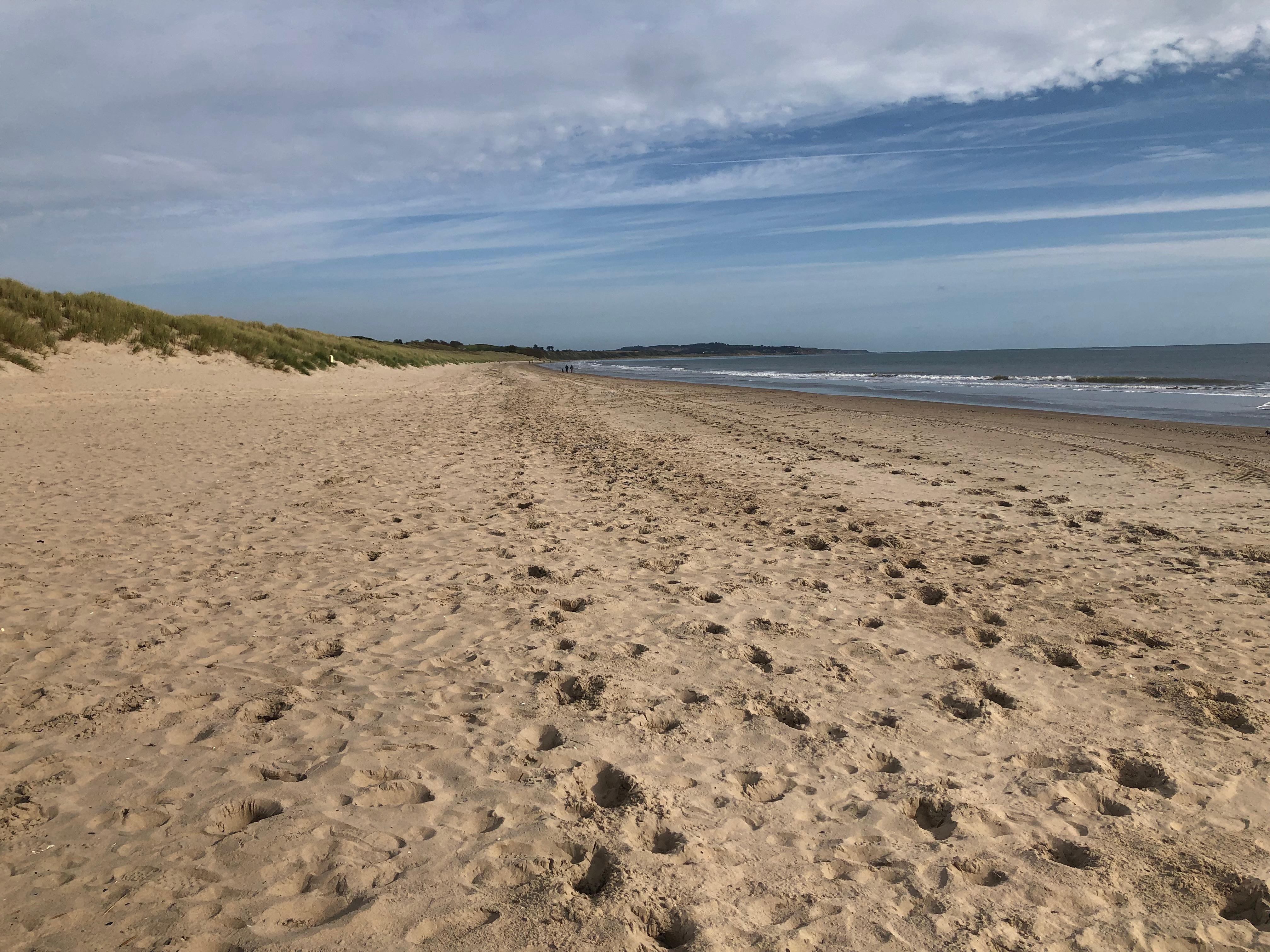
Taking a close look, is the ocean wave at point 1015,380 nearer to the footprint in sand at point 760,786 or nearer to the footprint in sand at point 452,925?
the footprint in sand at point 760,786

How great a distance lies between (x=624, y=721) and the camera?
10.7 feet

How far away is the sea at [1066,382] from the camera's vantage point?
20.7m

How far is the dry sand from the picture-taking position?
2207 millimetres

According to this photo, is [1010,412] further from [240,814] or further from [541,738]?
[240,814]

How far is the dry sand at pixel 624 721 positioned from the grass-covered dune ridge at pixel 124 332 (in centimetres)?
1119

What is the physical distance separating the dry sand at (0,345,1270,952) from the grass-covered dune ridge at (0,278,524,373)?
36.7ft

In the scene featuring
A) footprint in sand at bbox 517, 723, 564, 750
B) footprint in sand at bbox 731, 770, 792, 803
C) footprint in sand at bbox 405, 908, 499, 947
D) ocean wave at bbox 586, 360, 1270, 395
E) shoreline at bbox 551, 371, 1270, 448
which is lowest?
footprint in sand at bbox 405, 908, 499, 947

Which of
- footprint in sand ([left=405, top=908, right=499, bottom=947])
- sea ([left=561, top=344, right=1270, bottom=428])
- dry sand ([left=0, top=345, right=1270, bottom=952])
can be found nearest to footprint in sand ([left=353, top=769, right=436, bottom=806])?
dry sand ([left=0, top=345, right=1270, bottom=952])

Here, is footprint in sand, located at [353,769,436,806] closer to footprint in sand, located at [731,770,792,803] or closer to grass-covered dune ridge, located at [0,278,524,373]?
footprint in sand, located at [731,770,792,803]

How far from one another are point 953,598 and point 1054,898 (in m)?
2.74

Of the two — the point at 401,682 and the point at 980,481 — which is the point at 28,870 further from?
the point at 980,481

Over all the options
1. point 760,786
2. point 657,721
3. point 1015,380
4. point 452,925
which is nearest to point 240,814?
point 452,925

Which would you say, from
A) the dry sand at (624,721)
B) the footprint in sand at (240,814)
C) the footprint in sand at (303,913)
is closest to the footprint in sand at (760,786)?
the dry sand at (624,721)

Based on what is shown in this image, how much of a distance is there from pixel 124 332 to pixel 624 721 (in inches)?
844
